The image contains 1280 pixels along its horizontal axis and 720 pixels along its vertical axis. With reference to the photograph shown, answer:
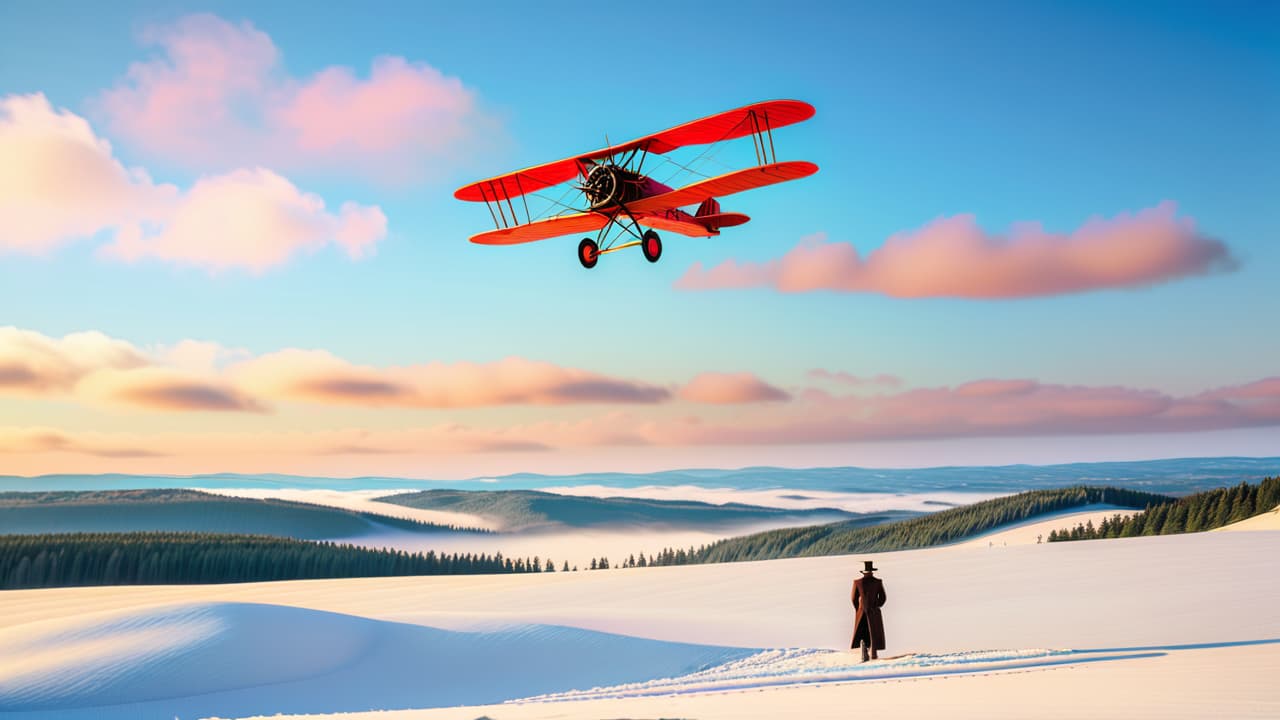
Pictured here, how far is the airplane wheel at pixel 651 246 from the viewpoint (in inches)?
827

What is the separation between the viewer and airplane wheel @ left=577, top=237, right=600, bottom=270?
2192 cm

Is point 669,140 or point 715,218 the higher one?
point 669,140

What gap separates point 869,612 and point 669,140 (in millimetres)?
11996

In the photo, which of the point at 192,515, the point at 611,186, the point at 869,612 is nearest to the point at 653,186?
the point at 611,186

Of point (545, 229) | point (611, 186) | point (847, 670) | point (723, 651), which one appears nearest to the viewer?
point (847, 670)

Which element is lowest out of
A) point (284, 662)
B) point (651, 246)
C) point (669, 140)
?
point (284, 662)

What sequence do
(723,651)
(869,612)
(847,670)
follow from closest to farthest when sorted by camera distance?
1. (847,670)
2. (869,612)
3. (723,651)

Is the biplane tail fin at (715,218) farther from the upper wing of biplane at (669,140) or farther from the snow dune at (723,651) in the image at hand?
the snow dune at (723,651)

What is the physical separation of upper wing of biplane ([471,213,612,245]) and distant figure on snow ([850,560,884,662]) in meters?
10.5

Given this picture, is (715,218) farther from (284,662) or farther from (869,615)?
(284,662)

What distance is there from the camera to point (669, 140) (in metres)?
21.3

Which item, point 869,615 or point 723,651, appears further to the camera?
point 723,651

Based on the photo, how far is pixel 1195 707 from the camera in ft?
31.0

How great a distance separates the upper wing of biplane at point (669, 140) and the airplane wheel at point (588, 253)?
1907mm
